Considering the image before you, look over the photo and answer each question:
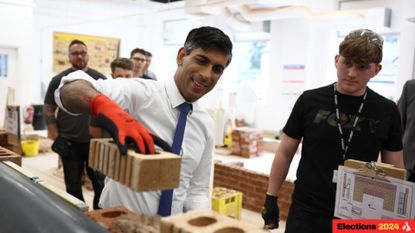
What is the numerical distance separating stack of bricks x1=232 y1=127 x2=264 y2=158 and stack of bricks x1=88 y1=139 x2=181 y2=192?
241 inches

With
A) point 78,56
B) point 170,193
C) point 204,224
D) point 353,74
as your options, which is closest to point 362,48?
point 353,74

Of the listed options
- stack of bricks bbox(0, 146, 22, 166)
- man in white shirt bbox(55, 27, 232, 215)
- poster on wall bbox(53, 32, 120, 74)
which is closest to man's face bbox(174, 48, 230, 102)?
man in white shirt bbox(55, 27, 232, 215)

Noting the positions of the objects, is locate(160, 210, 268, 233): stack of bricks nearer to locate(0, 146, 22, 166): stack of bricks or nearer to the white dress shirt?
the white dress shirt

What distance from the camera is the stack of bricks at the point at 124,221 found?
900 mm

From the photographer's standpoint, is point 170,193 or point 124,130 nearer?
point 124,130

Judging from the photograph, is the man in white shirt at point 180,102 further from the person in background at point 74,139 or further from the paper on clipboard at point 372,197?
the person in background at point 74,139

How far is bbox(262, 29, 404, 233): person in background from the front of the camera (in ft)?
5.44

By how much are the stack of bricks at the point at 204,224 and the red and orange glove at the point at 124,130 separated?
0.46 ft

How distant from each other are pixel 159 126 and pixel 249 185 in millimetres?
3117

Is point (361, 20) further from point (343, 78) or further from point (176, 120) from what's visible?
point (176, 120)

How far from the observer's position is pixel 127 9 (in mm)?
10109

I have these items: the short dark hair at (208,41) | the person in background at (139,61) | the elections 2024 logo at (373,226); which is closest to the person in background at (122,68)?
the person in background at (139,61)

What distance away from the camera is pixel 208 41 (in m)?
1.14

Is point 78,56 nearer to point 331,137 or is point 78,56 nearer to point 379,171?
point 331,137
